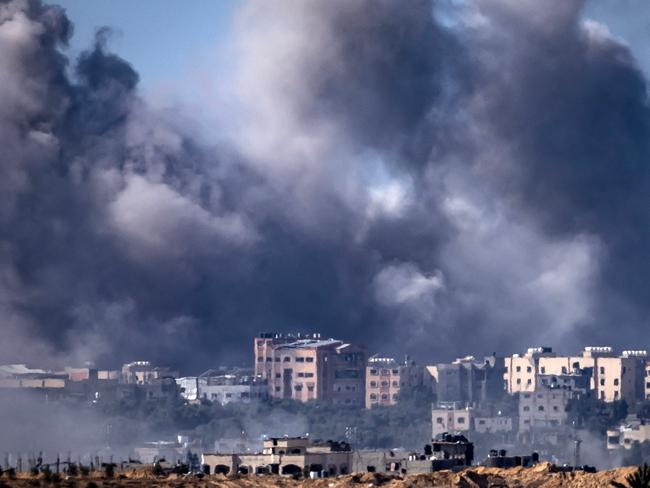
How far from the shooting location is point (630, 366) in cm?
10269

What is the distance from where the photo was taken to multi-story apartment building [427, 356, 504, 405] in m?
101

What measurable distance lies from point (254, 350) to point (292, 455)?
152ft

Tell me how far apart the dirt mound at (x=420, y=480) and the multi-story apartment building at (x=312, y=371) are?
1970 inches

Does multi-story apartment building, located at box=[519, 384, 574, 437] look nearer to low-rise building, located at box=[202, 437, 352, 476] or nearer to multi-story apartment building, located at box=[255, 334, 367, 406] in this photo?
multi-story apartment building, located at box=[255, 334, 367, 406]

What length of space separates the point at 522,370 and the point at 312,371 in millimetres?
7972

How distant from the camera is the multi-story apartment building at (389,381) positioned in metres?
102

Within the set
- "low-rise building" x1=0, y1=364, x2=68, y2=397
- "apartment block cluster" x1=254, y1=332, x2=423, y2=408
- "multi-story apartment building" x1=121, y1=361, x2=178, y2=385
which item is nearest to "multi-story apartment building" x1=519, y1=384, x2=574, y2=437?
"apartment block cluster" x1=254, y1=332, x2=423, y2=408

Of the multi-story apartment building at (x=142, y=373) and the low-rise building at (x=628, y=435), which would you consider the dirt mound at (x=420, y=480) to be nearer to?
the low-rise building at (x=628, y=435)

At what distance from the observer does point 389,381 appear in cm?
10338

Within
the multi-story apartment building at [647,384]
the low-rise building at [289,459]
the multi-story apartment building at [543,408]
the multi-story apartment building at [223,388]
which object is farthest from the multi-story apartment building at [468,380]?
the low-rise building at [289,459]

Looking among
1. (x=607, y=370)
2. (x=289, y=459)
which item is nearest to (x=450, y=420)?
(x=607, y=370)

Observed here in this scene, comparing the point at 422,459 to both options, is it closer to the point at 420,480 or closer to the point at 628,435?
the point at 420,480

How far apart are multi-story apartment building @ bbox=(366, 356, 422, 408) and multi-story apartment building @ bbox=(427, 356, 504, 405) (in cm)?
85

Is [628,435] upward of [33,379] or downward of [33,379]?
downward
